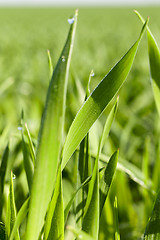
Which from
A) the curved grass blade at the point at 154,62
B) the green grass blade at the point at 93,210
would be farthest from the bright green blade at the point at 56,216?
the curved grass blade at the point at 154,62

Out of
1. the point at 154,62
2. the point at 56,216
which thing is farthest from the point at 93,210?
the point at 154,62

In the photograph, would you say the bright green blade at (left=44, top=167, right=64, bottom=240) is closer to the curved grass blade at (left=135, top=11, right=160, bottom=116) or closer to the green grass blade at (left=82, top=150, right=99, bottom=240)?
the green grass blade at (left=82, top=150, right=99, bottom=240)

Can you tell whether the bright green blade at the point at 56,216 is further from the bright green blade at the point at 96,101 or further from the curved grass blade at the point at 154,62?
the curved grass blade at the point at 154,62

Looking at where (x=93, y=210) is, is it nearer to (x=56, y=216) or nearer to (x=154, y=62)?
(x=56, y=216)

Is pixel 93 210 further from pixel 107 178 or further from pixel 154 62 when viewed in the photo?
pixel 154 62

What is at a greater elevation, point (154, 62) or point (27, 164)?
point (154, 62)

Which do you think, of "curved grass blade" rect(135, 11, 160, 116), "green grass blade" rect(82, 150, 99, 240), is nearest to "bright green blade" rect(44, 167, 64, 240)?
"green grass blade" rect(82, 150, 99, 240)
